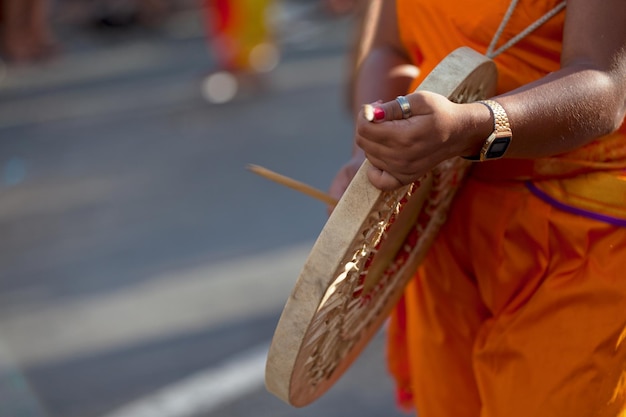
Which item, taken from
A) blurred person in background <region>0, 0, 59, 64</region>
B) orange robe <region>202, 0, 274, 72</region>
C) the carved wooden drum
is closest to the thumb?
the carved wooden drum

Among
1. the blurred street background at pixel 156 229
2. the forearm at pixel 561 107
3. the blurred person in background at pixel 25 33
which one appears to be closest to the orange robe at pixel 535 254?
the forearm at pixel 561 107

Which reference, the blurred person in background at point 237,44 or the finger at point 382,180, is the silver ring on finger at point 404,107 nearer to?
the finger at point 382,180

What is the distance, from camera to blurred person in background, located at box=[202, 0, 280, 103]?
657 centimetres

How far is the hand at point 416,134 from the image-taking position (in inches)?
51.1

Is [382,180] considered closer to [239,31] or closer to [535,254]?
[535,254]

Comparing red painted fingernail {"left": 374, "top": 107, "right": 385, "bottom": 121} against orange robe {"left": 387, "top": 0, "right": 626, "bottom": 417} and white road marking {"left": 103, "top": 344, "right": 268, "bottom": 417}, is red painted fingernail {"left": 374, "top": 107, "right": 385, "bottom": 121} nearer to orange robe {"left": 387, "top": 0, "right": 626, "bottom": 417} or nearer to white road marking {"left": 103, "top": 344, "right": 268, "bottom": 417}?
orange robe {"left": 387, "top": 0, "right": 626, "bottom": 417}

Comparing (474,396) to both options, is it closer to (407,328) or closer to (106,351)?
(407,328)

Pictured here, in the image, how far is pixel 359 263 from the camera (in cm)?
151

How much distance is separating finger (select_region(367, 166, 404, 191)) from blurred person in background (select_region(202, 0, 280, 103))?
5.31 meters

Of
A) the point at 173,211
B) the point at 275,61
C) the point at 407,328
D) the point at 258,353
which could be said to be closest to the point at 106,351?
the point at 258,353

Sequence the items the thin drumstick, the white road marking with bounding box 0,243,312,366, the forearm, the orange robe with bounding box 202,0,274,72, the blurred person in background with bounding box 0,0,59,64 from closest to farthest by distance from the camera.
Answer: the forearm → the thin drumstick → the white road marking with bounding box 0,243,312,366 → the orange robe with bounding box 202,0,274,72 → the blurred person in background with bounding box 0,0,59,64

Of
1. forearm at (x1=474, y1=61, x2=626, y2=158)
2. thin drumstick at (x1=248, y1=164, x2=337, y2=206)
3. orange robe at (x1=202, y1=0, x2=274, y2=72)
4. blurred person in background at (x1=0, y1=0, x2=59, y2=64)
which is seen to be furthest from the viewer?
blurred person in background at (x1=0, y1=0, x2=59, y2=64)

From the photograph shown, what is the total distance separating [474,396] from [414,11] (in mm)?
740

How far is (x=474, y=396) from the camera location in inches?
74.3
